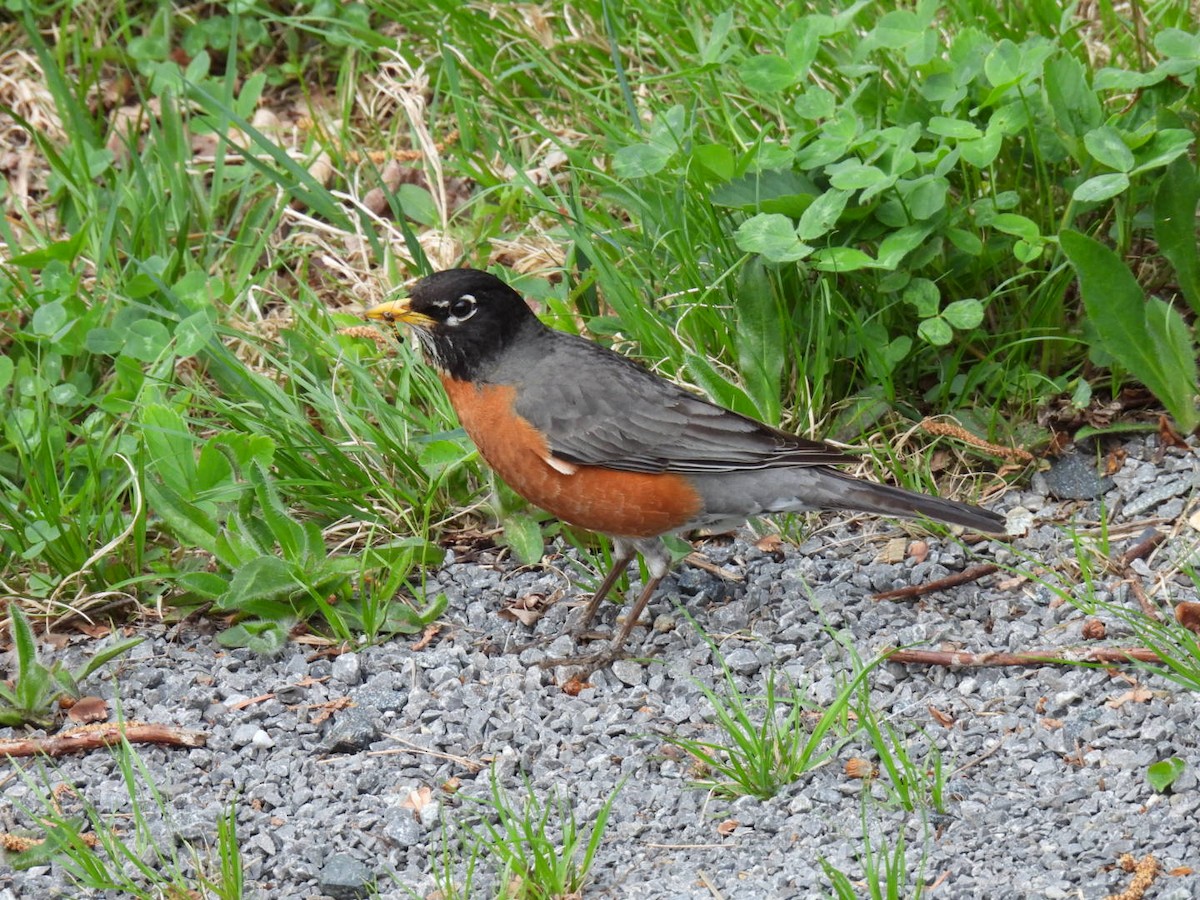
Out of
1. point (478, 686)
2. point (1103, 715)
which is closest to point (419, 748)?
point (478, 686)

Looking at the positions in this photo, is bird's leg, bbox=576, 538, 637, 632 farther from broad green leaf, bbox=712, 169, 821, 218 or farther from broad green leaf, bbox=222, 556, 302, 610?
broad green leaf, bbox=712, 169, 821, 218

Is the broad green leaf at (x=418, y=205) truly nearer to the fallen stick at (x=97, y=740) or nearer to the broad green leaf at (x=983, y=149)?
the broad green leaf at (x=983, y=149)

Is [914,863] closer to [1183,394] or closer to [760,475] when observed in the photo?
[760,475]

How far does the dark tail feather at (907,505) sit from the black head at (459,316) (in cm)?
122

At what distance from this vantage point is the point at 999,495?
4891 millimetres

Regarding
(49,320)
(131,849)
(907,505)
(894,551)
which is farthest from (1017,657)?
(49,320)

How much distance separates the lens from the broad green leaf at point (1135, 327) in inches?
181

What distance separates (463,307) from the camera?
16.1ft

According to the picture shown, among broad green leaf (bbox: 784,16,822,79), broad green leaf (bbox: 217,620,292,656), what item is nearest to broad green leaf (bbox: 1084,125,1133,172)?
broad green leaf (bbox: 784,16,822,79)

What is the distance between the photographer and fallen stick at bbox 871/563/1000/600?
14.9 ft

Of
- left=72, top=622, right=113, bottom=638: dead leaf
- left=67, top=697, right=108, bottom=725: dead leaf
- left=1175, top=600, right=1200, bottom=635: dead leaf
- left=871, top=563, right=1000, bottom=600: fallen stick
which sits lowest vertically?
left=67, top=697, right=108, bottom=725: dead leaf

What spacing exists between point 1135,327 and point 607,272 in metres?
1.77

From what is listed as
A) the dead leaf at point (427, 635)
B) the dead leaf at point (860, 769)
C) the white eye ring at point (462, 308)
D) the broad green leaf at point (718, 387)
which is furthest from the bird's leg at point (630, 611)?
the dead leaf at point (860, 769)

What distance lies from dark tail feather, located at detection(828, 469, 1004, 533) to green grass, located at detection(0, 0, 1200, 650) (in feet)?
1.44
